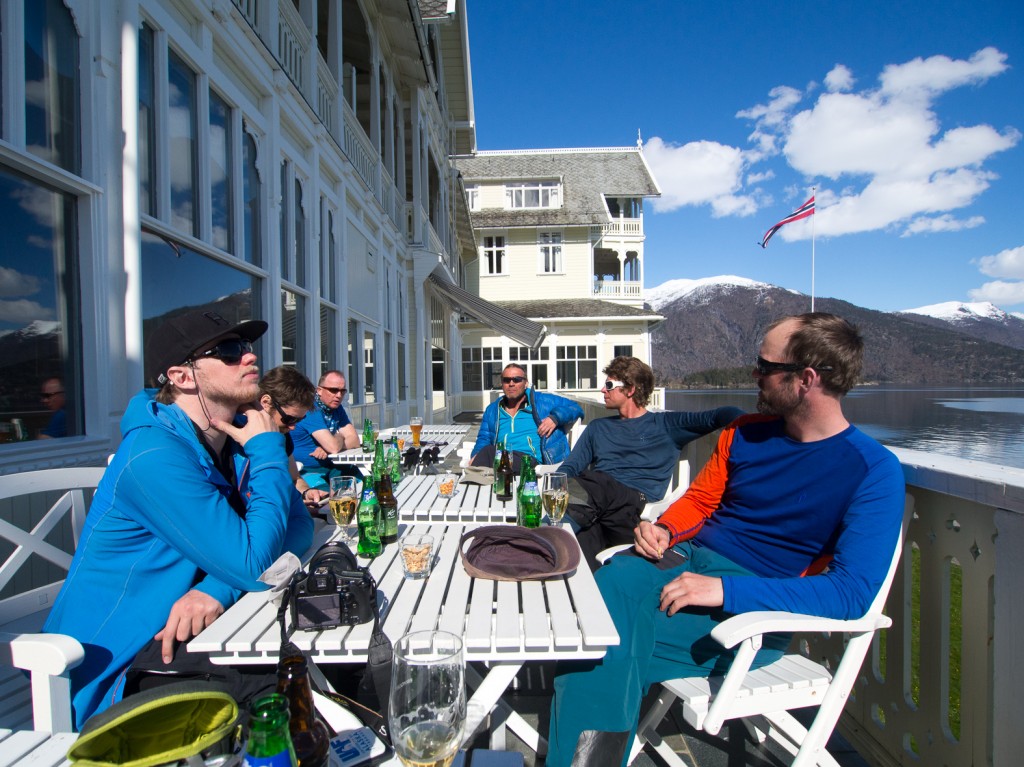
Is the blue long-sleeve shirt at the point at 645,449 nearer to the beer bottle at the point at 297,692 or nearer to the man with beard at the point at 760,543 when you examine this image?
the man with beard at the point at 760,543

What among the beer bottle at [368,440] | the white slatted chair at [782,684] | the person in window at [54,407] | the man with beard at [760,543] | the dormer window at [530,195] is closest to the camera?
the white slatted chair at [782,684]

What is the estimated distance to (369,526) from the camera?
2.21 m

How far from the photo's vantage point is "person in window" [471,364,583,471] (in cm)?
529

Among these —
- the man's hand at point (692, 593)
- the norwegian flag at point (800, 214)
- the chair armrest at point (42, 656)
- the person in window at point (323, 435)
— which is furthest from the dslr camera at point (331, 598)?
the norwegian flag at point (800, 214)

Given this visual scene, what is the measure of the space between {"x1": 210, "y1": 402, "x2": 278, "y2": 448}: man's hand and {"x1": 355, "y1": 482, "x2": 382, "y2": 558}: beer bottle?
1.55ft

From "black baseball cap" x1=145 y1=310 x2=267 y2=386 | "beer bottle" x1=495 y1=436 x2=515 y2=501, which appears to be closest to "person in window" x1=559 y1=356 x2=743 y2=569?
"beer bottle" x1=495 y1=436 x2=515 y2=501

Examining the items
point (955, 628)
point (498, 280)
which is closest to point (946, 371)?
point (498, 280)

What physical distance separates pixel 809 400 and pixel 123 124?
11.9ft

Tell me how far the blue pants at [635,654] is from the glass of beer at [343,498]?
1029 mm

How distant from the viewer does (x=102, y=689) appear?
1575 mm

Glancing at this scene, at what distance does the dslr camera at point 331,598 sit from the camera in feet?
5.09

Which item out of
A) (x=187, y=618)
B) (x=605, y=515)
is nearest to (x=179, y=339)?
(x=187, y=618)

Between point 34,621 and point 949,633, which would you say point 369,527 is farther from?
point 949,633

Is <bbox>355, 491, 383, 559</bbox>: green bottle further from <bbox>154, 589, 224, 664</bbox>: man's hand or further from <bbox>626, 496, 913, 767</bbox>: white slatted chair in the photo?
<bbox>626, 496, 913, 767</bbox>: white slatted chair
